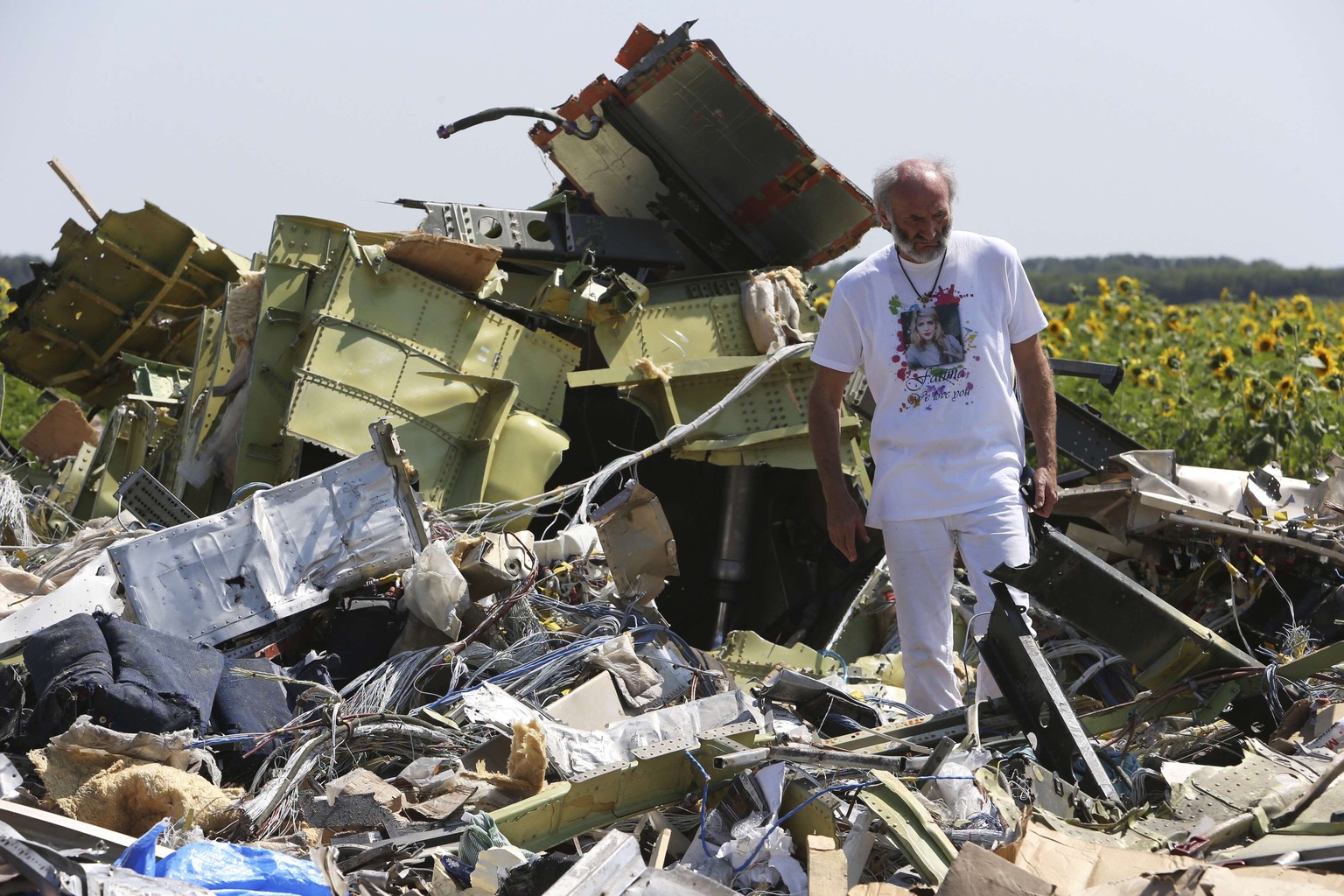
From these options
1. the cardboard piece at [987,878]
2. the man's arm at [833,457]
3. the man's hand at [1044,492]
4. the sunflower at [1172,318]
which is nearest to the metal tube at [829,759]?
the cardboard piece at [987,878]

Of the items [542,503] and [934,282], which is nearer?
[934,282]

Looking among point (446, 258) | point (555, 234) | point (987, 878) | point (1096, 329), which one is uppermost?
point (555, 234)

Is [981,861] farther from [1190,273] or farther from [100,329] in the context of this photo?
[1190,273]

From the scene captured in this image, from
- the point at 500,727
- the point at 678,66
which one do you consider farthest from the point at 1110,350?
the point at 500,727

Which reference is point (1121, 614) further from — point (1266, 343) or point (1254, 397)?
point (1266, 343)

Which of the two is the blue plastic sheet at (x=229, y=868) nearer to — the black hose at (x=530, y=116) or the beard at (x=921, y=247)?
the beard at (x=921, y=247)

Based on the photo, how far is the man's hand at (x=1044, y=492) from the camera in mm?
4336

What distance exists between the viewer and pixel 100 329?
383 inches

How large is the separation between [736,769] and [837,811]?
0.33 metres

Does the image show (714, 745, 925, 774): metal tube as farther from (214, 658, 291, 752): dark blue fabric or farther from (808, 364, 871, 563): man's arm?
(214, 658, 291, 752): dark blue fabric

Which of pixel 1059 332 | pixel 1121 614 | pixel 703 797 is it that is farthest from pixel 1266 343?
pixel 703 797

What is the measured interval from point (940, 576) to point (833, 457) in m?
0.54

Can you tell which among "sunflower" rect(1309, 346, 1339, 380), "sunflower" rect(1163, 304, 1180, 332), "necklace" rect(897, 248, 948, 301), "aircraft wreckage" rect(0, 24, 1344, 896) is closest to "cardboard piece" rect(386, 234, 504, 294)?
"aircraft wreckage" rect(0, 24, 1344, 896)

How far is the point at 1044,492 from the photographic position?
14.3 feet
